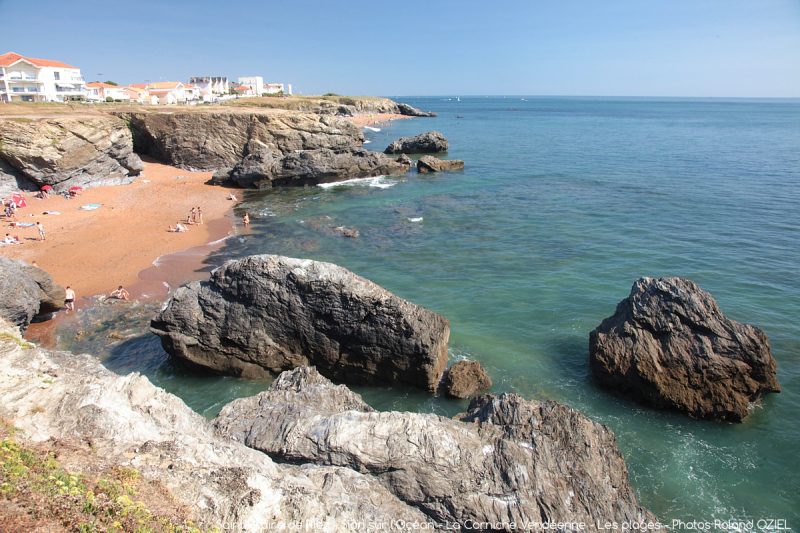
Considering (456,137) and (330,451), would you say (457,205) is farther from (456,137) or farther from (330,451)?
(456,137)

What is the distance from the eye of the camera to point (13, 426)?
7.95 m

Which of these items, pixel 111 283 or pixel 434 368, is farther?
pixel 111 283

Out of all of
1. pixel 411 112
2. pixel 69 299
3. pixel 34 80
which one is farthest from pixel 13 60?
pixel 411 112

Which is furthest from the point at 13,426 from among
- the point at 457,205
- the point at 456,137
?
the point at 456,137

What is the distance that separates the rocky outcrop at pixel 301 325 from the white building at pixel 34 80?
79.5m

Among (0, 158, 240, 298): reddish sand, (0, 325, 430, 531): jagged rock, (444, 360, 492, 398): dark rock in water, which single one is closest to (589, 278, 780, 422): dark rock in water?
(444, 360, 492, 398): dark rock in water

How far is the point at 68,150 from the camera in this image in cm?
4319

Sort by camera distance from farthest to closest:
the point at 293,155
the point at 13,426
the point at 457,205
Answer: the point at 293,155 < the point at 457,205 < the point at 13,426

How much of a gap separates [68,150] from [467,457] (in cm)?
4725

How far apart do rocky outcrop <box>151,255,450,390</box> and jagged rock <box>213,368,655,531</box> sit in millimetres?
5269

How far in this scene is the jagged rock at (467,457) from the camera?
9.40 m

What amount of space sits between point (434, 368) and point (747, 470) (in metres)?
9.29

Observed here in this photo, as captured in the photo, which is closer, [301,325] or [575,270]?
[301,325]

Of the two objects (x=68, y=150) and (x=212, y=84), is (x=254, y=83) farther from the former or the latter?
(x=68, y=150)
